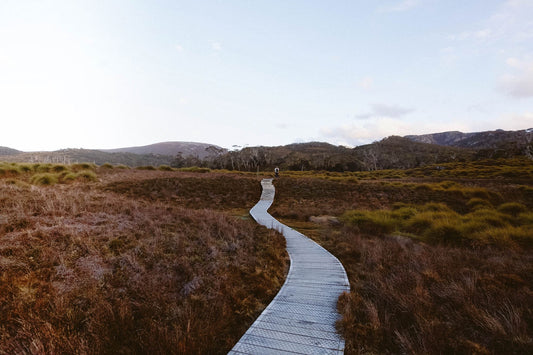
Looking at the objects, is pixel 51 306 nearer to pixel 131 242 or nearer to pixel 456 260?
pixel 131 242

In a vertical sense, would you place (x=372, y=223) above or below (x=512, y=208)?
below

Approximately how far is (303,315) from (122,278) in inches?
138

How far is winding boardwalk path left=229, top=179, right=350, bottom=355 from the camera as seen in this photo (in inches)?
138

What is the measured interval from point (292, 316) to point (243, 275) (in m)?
1.97

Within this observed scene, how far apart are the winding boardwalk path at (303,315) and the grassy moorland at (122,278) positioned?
1.20 feet

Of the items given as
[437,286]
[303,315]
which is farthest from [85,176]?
[437,286]

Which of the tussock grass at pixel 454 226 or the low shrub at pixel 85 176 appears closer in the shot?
the tussock grass at pixel 454 226

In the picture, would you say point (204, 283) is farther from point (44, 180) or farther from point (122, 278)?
point (44, 180)

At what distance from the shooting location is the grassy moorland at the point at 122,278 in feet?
11.1

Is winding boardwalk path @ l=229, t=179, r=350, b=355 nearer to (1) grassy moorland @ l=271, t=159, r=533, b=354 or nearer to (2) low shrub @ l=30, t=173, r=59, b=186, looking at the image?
(1) grassy moorland @ l=271, t=159, r=533, b=354

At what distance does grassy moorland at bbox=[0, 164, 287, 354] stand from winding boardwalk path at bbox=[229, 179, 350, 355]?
36 centimetres

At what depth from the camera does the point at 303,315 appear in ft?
14.4

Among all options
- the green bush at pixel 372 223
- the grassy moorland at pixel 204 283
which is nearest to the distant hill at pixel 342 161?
the green bush at pixel 372 223

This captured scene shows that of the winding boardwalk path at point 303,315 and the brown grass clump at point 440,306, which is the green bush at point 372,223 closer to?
the brown grass clump at point 440,306
